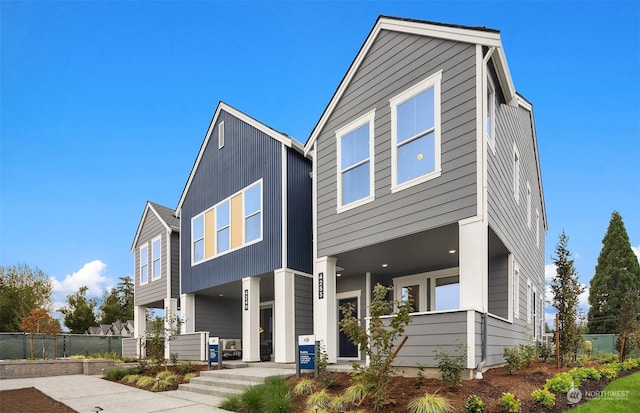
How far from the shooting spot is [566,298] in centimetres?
1056

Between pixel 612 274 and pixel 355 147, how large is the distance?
2527 centimetres

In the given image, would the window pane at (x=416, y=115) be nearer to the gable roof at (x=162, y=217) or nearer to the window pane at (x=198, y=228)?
the window pane at (x=198, y=228)

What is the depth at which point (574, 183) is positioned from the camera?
14.8 meters

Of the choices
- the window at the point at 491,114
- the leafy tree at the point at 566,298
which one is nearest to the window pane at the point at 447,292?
the leafy tree at the point at 566,298

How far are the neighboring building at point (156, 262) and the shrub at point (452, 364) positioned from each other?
13052 millimetres

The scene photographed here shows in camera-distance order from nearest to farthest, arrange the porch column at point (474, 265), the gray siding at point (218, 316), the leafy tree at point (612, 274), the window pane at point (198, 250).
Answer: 1. the porch column at point (474, 265)
2. the window pane at point (198, 250)
3. the gray siding at point (218, 316)
4. the leafy tree at point (612, 274)

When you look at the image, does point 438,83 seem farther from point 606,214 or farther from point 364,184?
point 606,214

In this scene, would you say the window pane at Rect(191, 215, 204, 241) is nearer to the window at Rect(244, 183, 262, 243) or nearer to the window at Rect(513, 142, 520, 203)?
the window at Rect(244, 183, 262, 243)

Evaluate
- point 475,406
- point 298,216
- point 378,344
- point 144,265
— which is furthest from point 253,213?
point 144,265

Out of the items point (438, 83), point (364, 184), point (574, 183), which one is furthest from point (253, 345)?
point (574, 183)

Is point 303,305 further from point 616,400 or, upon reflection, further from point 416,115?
point 616,400

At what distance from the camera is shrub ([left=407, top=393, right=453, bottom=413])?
589 cm

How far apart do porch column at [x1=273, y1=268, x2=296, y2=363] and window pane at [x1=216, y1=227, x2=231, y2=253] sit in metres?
3.16

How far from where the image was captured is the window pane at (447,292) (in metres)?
11.9
